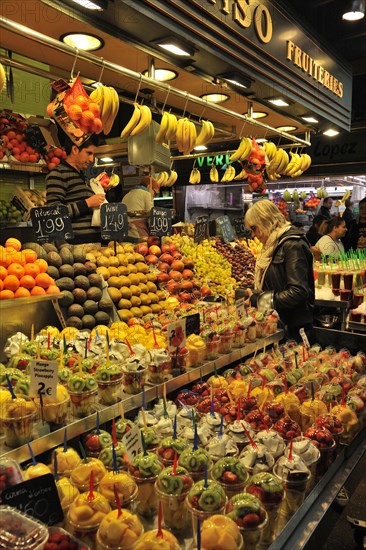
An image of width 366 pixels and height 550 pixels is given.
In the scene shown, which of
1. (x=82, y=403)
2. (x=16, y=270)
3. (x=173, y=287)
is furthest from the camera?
(x=173, y=287)

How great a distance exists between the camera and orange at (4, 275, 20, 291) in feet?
8.38

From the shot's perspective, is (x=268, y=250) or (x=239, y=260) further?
(x=239, y=260)

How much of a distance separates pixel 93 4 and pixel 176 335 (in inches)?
80.3

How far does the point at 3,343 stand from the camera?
2510mm

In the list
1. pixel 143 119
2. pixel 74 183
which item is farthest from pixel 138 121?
pixel 74 183

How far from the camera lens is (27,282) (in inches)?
104

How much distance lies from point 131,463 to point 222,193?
10763mm

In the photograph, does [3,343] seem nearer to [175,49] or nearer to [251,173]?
[175,49]

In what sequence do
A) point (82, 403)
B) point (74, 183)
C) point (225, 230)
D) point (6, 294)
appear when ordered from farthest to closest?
point (225, 230)
point (74, 183)
point (6, 294)
point (82, 403)

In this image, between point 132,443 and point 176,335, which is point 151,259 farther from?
point 132,443

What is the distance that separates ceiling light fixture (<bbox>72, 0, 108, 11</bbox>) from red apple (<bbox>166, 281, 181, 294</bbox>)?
2038mm

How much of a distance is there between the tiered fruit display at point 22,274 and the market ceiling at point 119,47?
1.43 metres

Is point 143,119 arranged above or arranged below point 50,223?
above

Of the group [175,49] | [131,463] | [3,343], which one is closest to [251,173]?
[175,49]
